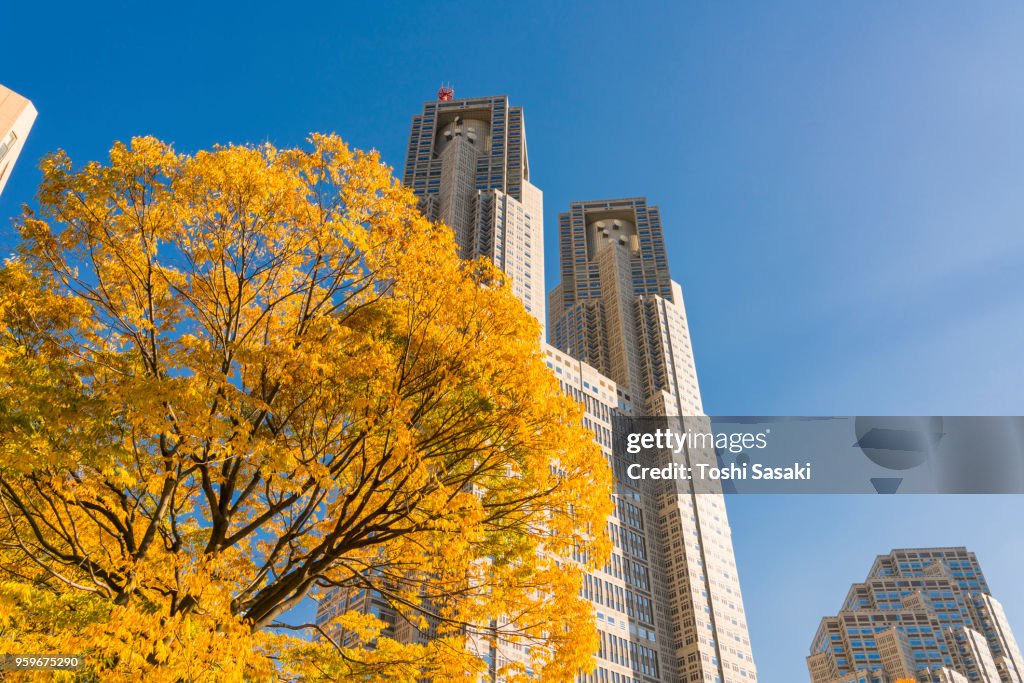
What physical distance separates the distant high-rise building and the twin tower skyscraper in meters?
34.5

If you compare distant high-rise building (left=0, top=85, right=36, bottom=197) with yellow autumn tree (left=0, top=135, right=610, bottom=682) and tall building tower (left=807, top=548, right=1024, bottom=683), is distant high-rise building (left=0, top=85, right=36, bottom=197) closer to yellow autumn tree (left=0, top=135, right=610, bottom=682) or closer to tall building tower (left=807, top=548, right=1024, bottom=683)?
yellow autumn tree (left=0, top=135, right=610, bottom=682)

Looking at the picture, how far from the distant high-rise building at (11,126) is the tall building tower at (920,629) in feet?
457

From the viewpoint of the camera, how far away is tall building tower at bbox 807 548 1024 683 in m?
125

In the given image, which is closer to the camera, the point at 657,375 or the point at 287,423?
the point at 287,423

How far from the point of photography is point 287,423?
8609 millimetres

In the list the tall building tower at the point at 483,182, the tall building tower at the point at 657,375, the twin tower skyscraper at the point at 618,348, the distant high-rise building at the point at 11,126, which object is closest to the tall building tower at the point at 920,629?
the tall building tower at the point at 657,375

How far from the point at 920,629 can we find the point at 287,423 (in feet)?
536

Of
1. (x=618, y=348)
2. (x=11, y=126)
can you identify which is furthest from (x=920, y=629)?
(x=11, y=126)

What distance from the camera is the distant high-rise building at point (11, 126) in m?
27.2

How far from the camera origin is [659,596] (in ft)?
239

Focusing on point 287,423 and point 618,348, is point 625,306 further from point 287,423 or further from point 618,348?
point 287,423

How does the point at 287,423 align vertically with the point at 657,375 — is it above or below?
below

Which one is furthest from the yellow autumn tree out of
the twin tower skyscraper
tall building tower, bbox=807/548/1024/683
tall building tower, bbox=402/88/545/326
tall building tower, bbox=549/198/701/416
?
tall building tower, bbox=807/548/1024/683

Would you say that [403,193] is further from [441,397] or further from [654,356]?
[654,356]
